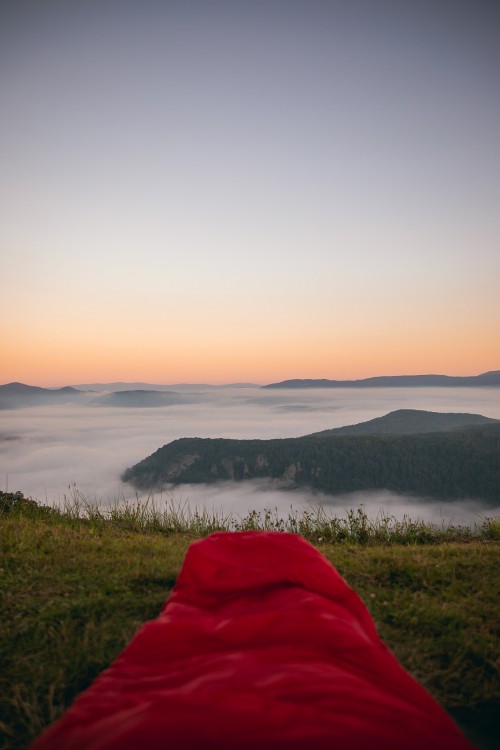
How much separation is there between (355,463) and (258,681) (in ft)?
A: 333

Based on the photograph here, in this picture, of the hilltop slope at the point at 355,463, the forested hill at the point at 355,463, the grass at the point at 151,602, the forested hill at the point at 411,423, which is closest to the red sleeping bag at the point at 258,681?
the grass at the point at 151,602

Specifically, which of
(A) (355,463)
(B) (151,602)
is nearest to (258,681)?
(B) (151,602)

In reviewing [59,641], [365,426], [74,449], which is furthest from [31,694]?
[74,449]

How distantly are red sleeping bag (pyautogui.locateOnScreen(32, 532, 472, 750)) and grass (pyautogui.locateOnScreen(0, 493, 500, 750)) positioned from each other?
1015 millimetres

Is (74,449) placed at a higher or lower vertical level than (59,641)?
lower

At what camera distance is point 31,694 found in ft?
11.1

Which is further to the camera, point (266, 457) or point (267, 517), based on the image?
point (266, 457)

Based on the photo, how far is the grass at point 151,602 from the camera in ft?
11.3

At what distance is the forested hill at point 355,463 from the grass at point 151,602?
83.1m

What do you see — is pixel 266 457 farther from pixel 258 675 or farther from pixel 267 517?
pixel 258 675

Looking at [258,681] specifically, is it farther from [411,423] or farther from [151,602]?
[411,423]

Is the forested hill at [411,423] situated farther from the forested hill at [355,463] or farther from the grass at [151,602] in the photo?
the grass at [151,602]

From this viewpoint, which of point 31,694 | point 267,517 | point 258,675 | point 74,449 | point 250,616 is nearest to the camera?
point 258,675

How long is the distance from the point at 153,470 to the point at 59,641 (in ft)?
399
